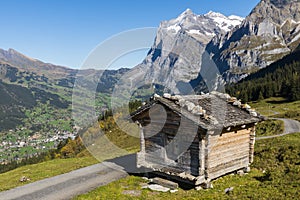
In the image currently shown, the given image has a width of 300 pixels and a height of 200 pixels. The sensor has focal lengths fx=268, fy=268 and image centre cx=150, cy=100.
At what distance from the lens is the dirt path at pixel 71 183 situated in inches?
765

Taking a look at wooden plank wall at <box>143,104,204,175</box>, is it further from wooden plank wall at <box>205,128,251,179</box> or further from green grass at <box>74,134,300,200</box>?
green grass at <box>74,134,300,200</box>

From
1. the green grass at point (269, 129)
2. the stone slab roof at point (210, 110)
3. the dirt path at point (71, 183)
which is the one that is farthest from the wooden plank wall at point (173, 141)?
the green grass at point (269, 129)

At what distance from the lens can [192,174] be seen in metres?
19.3

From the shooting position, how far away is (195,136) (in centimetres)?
1892

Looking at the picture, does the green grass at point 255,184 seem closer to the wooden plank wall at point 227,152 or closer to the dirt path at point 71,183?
the wooden plank wall at point 227,152

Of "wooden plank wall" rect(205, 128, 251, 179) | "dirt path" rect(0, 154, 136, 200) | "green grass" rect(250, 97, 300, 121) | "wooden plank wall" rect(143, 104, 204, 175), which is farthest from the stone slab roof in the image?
"green grass" rect(250, 97, 300, 121)

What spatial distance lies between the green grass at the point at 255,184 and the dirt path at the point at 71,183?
1.44 metres

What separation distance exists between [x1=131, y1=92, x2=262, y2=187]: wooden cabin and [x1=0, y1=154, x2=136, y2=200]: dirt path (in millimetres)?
3624

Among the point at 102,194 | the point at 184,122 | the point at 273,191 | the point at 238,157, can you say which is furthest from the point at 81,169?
the point at 273,191

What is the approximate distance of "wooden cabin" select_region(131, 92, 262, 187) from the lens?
1869cm

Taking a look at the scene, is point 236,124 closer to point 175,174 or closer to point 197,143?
point 197,143

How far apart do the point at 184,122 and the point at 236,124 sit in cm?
394

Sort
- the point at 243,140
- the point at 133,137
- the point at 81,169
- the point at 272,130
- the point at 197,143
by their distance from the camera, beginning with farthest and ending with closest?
the point at 133,137 < the point at 272,130 < the point at 81,169 < the point at 243,140 < the point at 197,143

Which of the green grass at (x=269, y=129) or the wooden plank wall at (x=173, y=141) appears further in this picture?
the green grass at (x=269, y=129)
